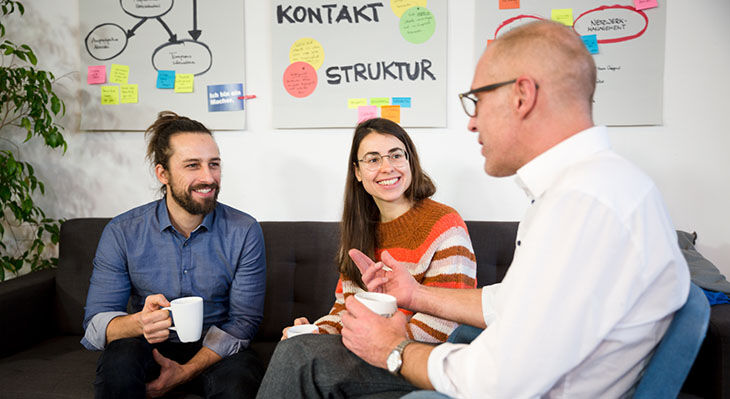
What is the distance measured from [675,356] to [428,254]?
0.80 m

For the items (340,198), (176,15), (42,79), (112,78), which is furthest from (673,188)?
(42,79)

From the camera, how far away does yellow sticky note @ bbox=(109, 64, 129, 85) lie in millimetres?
2426

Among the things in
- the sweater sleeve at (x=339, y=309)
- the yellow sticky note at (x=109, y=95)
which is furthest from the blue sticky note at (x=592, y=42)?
the yellow sticky note at (x=109, y=95)

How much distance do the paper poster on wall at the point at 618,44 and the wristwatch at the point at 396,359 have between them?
1597 mm

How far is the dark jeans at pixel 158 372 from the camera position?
1.40m

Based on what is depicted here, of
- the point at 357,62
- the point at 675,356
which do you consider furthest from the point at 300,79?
the point at 675,356

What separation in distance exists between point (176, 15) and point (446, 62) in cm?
134

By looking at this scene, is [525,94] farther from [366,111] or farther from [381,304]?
[366,111]

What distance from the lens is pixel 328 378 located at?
1155 mm

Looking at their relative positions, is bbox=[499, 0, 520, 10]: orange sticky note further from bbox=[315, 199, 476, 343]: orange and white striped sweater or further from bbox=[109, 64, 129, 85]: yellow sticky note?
bbox=[109, 64, 129, 85]: yellow sticky note

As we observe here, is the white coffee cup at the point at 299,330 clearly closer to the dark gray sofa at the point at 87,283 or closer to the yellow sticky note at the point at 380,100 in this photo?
the dark gray sofa at the point at 87,283

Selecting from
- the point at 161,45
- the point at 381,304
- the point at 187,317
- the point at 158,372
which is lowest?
the point at 158,372

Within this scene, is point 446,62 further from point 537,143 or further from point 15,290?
point 15,290

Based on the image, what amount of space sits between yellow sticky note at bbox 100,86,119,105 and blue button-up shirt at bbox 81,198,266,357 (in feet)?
3.00
